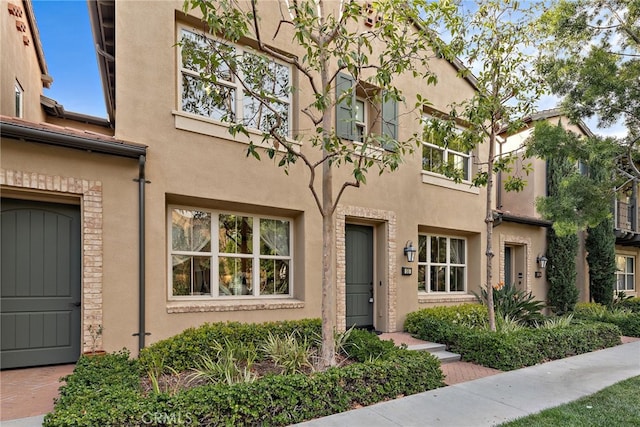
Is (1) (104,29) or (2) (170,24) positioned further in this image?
(1) (104,29)

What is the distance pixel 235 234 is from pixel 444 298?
228 inches

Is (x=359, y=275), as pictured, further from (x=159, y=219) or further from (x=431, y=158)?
(x=159, y=219)

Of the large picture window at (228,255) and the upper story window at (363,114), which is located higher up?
the upper story window at (363,114)

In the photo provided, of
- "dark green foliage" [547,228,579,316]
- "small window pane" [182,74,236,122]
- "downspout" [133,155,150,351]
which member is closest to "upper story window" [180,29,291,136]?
"small window pane" [182,74,236,122]

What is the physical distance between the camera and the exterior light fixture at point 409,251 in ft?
29.2

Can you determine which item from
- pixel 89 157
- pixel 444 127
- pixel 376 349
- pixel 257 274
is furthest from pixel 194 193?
pixel 444 127

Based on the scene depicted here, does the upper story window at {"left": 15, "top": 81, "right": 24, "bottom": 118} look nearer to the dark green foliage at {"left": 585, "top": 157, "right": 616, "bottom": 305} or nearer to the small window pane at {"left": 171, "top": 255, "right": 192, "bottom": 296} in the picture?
the small window pane at {"left": 171, "top": 255, "right": 192, "bottom": 296}

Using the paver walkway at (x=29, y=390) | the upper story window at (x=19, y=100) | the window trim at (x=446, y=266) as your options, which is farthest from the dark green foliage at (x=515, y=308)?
the upper story window at (x=19, y=100)

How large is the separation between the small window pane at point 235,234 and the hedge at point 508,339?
4159 millimetres

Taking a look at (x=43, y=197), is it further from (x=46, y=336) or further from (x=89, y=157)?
(x=46, y=336)

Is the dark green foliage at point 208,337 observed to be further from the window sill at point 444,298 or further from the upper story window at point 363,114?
the upper story window at point 363,114

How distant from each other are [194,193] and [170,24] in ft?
9.34

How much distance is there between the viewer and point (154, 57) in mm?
6188

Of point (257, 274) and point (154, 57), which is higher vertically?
point (154, 57)
